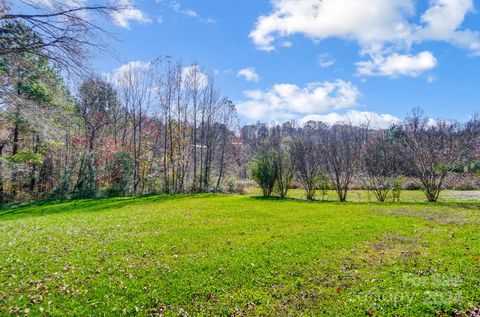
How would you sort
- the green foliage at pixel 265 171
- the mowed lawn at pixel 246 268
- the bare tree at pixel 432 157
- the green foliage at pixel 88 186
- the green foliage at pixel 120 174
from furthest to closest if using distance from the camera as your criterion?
the green foliage at pixel 120 174 < the green foliage at pixel 88 186 < the green foliage at pixel 265 171 < the bare tree at pixel 432 157 < the mowed lawn at pixel 246 268

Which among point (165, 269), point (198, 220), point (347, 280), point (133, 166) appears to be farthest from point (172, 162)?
point (347, 280)

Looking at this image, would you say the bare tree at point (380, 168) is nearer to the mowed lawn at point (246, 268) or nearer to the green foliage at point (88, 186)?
the mowed lawn at point (246, 268)

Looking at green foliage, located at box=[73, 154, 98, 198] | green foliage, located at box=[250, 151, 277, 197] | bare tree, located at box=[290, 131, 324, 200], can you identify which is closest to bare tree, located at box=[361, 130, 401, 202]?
bare tree, located at box=[290, 131, 324, 200]

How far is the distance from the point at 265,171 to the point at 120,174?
11.6m

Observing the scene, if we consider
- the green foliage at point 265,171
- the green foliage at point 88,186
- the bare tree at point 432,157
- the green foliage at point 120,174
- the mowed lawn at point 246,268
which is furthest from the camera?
the green foliage at point 120,174

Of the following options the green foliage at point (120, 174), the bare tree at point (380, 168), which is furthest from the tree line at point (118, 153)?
the bare tree at point (380, 168)

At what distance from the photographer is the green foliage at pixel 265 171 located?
18.7 meters

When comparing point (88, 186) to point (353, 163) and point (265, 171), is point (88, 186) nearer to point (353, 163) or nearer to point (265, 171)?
point (265, 171)

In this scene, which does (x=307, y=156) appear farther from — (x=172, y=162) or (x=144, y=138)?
(x=144, y=138)

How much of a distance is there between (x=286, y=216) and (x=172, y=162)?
15337 mm

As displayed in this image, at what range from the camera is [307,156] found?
731 inches

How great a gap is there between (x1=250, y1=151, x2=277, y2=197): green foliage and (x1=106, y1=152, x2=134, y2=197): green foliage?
1023 centimetres

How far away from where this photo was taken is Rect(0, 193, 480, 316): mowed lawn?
472 cm

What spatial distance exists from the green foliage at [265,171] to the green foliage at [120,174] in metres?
10.2
